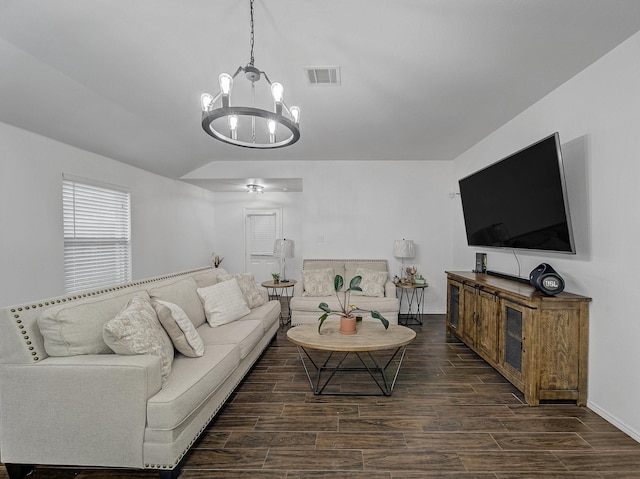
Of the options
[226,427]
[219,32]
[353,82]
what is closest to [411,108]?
[353,82]

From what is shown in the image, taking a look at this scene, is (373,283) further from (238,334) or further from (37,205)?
(37,205)

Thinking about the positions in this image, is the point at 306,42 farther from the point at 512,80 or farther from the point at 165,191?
the point at 165,191

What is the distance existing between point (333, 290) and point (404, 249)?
1.32 metres

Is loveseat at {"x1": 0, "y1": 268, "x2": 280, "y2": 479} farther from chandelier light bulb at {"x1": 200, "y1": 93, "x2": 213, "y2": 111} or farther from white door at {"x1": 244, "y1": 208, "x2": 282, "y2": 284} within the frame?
white door at {"x1": 244, "y1": 208, "x2": 282, "y2": 284}

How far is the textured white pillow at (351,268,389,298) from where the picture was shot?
4379mm

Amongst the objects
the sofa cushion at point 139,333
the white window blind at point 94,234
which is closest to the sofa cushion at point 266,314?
the sofa cushion at point 139,333

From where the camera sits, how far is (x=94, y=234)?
3828mm

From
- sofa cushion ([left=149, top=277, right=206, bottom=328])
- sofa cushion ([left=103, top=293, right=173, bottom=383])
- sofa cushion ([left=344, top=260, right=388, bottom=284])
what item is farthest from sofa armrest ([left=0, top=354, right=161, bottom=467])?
sofa cushion ([left=344, top=260, right=388, bottom=284])

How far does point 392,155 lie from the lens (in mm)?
4852

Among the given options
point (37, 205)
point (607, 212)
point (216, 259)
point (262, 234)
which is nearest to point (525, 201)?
point (607, 212)

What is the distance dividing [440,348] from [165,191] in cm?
497

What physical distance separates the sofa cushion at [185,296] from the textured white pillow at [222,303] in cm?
7

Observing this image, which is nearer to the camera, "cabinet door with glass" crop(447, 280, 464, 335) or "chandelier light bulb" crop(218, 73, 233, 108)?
"chandelier light bulb" crop(218, 73, 233, 108)

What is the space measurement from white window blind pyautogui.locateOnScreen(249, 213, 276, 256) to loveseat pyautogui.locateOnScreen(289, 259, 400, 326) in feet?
7.55
